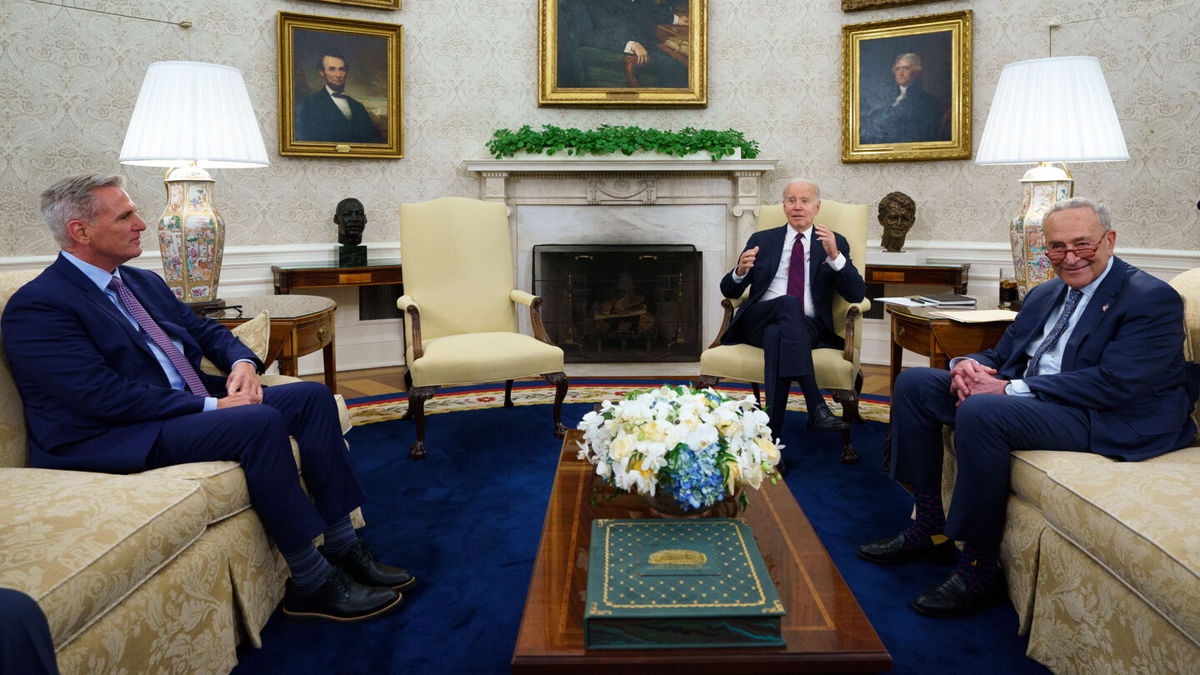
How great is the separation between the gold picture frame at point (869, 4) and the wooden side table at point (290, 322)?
426cm

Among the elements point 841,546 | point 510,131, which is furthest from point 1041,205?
point 510,131

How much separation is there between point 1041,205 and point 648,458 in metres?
2.52

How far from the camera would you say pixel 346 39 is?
19.2ft

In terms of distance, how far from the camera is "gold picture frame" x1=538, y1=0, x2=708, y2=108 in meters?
6.15

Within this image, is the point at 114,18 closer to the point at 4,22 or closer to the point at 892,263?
the point at 4,22

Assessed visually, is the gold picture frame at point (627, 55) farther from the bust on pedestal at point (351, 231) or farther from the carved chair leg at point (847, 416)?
the carved chair leg at point (847, 416)

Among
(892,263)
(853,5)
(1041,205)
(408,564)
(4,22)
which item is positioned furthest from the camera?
(853,5)

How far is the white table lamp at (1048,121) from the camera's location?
10.9ft

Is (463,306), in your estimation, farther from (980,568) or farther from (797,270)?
(980,568)

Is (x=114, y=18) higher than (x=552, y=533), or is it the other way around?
(x=114, y=18)

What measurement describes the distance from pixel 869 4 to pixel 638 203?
6.98 ft

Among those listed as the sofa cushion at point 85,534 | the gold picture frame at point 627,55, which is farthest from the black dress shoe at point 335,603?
the gold picture frame at point 627,55

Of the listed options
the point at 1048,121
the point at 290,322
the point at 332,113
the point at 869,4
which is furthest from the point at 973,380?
the point at 332,113

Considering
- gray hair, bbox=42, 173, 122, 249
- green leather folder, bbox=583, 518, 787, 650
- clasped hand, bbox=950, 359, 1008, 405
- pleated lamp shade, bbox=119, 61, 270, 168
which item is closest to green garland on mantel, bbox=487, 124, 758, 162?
pleated lamp shade, bbox=119, 61, 270, 168
